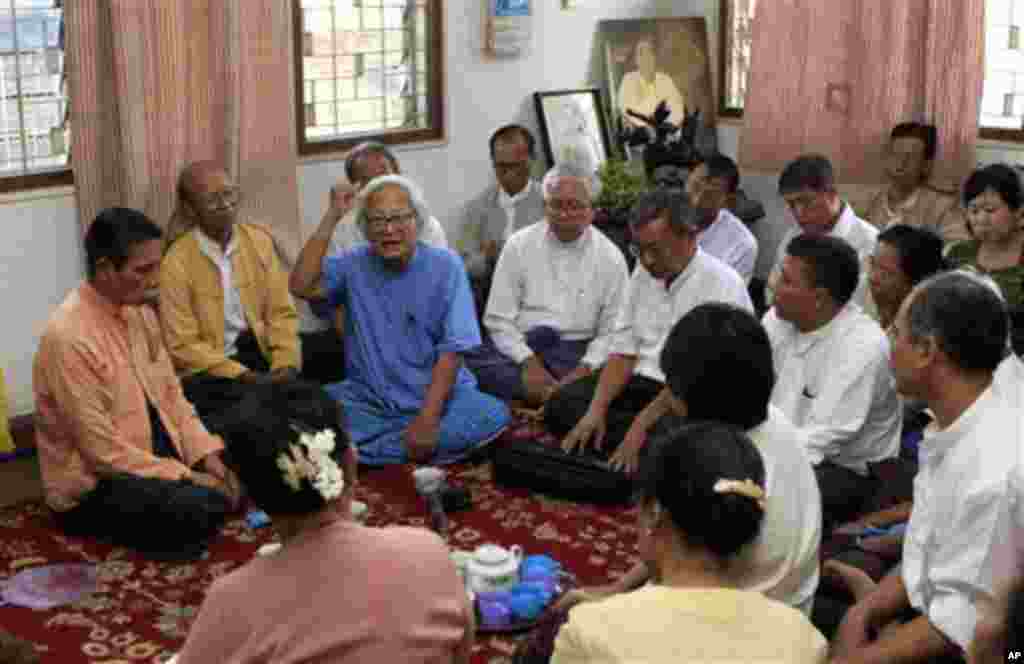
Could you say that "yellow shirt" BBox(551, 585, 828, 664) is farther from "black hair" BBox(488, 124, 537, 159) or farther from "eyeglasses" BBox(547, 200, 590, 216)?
"black hair" BBox(488, 124, 537, 159)

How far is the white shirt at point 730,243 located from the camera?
5.92m

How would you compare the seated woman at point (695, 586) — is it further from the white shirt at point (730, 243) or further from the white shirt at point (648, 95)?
the white shirt at point (648, 95)

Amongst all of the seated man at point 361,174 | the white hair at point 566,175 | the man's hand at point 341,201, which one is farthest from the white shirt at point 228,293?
the white hair at point 566,175

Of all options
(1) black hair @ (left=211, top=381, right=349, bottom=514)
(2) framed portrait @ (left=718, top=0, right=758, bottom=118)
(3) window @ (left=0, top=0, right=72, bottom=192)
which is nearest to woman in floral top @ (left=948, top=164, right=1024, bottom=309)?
(2) framed portrait @ (left=718, top=0, right=758, bottom=118)

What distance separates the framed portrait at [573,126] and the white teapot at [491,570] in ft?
11.8

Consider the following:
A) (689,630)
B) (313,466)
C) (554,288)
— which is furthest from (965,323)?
(554,288)

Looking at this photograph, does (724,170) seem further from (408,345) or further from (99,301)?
(99,301)

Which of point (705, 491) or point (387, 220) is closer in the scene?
point (705, 491)

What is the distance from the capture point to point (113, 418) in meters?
4.00

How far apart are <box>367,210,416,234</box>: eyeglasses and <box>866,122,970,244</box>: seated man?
8.23 ft

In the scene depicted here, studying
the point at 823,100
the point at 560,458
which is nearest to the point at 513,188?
the point at 823,100

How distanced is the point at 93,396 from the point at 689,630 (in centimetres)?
267

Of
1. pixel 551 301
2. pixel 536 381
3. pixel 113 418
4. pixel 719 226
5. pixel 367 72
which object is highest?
pixel 367 72

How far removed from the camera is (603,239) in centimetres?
527
